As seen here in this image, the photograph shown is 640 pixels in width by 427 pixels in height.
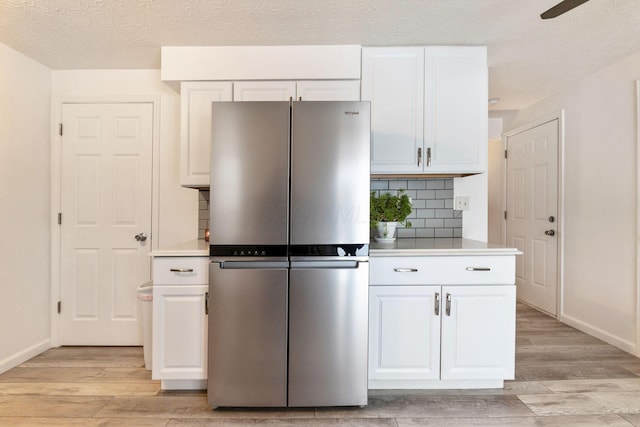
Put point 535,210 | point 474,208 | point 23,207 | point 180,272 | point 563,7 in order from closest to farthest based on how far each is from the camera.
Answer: point 563,7 < point 180,272 < point 23,207 < point 474,208 < point 535,210

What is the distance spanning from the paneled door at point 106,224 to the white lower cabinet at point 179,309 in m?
0.93

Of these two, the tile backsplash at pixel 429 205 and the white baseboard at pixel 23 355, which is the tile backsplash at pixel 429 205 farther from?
the white baseboard at pixel 23 355

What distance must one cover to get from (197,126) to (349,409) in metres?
2.06

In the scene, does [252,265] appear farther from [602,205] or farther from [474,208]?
[602,205]

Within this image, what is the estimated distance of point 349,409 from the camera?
6.45ft

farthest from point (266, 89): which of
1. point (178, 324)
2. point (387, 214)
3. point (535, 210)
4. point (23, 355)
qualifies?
point (535, 210)

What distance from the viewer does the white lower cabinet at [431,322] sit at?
2.09m

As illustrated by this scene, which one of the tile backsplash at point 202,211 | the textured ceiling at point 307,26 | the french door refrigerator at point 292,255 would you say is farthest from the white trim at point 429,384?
the textured ceiling at point 307,26

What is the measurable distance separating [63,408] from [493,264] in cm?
259

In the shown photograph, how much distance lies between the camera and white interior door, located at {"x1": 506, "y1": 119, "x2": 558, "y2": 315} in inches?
140

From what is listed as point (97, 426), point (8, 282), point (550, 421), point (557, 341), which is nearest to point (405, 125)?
point (550, 421)

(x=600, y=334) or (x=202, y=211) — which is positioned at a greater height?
(x=202, y=211)

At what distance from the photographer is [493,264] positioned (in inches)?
82.7

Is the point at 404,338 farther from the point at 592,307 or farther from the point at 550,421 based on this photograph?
the point at 592,307
